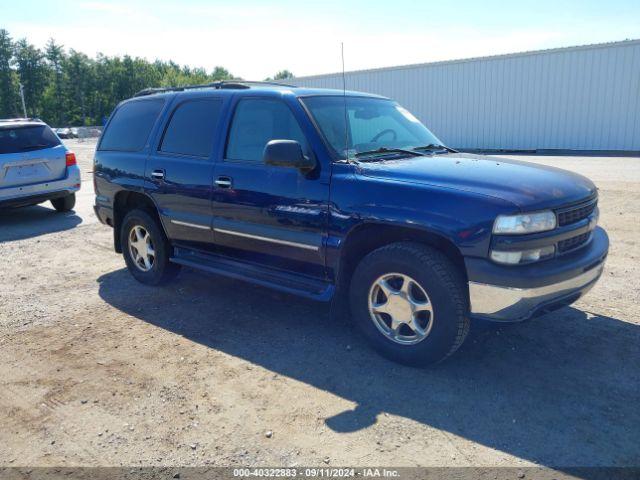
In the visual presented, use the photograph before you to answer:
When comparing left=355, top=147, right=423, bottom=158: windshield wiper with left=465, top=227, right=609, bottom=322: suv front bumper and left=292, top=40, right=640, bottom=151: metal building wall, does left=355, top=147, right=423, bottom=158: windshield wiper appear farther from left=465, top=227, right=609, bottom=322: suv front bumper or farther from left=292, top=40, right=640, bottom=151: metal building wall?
left=292, top=40, right=640, bottom=151: metal building wall

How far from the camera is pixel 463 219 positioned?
327 cm

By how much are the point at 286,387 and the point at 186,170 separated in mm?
2341

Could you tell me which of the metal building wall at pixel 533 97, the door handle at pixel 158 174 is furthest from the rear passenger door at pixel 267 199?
the metal building wall at pixel 533 97

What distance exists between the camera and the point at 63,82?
8825cm

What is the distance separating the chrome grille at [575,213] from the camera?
3.47 meters

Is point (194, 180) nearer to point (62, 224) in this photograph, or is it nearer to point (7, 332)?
point (7, 332)

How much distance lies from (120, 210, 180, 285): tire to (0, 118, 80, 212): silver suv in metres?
4.40

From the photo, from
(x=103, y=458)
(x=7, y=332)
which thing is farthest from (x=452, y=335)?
(x=7, y=332)

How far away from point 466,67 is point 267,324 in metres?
23.1

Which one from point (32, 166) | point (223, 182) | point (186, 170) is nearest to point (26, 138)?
point (32, 166)

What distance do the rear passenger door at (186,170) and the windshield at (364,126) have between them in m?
1.07

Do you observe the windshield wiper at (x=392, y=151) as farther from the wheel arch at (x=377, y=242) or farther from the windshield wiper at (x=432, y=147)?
the wheel arch at (x=377, y=242)

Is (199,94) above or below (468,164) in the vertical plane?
above

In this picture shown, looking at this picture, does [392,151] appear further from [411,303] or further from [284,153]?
[411,303]
